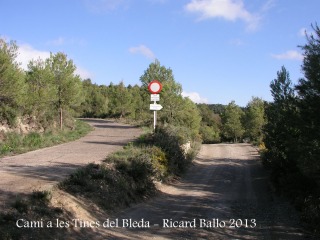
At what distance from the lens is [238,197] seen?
50.4 ft

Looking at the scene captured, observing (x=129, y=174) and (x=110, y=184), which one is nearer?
(x=110, y=184)

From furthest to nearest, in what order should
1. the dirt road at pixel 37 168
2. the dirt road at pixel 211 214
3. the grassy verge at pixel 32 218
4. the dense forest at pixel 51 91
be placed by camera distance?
the dense forest at pixel 51 91 → the dirt road at pixel 37 168 → the dirt road at pixel 211 214 → the grassy verge at pixel 32 218

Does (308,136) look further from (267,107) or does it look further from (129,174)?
(267,107)

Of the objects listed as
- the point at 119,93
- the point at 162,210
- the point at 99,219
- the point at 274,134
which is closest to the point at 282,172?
the point at 274,134

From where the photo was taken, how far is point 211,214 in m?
11.6

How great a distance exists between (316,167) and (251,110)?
57.3 m

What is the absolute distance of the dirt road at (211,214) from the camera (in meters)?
9.16

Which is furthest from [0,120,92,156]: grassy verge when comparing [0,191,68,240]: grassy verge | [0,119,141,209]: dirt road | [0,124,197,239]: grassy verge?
[0,191,68,240]: grassy verge

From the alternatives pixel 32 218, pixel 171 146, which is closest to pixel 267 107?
pixel 171 146

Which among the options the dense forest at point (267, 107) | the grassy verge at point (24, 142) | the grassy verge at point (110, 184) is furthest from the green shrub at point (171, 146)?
the grassy verge at point (24, 142)

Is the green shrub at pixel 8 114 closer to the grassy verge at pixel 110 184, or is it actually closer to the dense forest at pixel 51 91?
the dense forest at pixel 51 91

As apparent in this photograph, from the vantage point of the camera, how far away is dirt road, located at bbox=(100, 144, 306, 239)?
30.0 feet

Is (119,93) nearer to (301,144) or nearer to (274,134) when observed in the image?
(274,134)

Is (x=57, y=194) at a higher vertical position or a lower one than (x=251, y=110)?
lower
